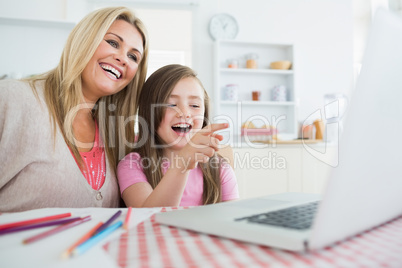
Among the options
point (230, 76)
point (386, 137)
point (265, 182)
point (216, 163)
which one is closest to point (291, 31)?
point (230, 76)

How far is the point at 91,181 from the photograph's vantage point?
113 cm

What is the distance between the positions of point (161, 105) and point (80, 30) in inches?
15.9

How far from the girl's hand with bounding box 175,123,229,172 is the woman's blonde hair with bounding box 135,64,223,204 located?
0.44 meters

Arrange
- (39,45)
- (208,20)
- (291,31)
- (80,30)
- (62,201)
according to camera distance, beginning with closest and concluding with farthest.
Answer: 1. (62,201)
2. (80,30)
3. (39,45)
4. (208,20)
5. (291,31)

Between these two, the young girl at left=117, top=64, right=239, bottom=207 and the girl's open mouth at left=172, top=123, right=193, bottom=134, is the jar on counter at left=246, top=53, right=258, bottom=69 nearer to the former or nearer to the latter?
the young girl at left=117, top=64, right=239, bottom=207

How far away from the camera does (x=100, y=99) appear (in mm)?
1338

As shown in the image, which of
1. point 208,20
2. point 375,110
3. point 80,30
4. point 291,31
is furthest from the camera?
point 291,31

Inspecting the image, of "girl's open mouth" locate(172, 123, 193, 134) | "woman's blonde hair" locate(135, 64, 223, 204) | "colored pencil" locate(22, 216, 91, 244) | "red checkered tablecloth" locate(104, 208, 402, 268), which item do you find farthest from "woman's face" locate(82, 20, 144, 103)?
"red checkered tablecloth" locate(104, 208, 402, 268)

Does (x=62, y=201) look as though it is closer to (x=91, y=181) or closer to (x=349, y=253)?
(x=91, y=181)

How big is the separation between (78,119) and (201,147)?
0.60 meters

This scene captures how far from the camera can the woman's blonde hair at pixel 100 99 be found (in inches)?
44.6

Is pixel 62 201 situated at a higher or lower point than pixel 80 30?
lower

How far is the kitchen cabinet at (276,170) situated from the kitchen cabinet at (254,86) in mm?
543

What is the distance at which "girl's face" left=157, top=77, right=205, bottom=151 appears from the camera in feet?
4.37
